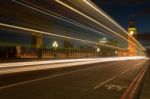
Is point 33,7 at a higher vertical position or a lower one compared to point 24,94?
higher

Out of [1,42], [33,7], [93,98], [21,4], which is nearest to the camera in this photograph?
[93,98]

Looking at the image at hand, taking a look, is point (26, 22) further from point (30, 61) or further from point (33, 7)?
point (30, 61)

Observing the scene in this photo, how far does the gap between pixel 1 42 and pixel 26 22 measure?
2786 mm

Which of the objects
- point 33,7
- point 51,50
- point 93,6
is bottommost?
point 51,50

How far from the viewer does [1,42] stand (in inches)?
572

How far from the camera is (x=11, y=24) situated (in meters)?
15.4

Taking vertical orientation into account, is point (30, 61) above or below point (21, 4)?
below

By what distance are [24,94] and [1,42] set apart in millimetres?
6253

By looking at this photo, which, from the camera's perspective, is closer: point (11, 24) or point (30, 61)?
point (11, 24)

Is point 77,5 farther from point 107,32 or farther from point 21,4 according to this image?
point 107,32

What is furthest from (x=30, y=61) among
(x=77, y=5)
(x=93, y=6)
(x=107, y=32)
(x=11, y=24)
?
(x=107, y=32)

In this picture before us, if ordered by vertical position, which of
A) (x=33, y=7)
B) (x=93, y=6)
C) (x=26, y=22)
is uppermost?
(x=93, y=6)

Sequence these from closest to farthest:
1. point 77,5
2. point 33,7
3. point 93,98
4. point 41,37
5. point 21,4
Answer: point 93,98 < point 21,4 < point 33,7 < point 41,37 < point 77,5

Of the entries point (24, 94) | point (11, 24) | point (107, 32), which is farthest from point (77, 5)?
point (107, 32)
